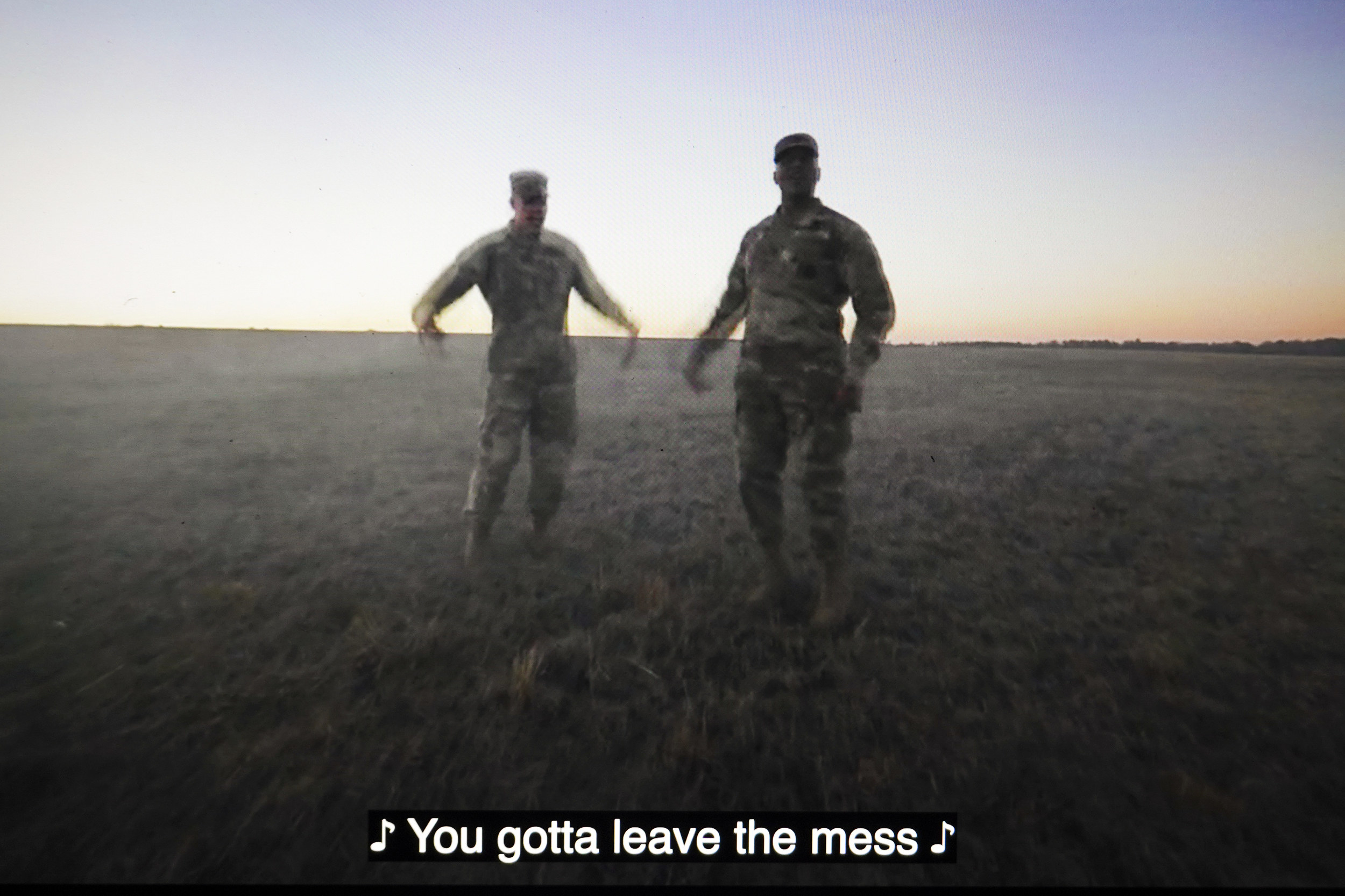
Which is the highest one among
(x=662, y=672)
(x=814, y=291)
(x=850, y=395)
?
(x=814, y=291)

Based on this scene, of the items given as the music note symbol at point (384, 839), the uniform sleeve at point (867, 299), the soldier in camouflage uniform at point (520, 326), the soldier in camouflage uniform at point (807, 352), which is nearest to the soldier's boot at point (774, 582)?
the soldier in camouflage uniform at point (807, 352)

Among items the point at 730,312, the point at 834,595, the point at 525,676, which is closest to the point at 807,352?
the point at 730,312

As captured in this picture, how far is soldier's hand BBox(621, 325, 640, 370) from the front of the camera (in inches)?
169

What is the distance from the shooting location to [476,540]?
416 centimetres

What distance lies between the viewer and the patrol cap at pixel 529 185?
389 centimetres

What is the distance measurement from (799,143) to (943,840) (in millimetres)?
3159

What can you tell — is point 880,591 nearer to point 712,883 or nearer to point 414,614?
Result: point 712,883

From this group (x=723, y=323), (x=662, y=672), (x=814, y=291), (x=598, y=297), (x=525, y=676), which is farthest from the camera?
(x=598, y=297)

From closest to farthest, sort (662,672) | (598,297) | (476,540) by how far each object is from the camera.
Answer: (662,672) → (476,540) → (598,297)

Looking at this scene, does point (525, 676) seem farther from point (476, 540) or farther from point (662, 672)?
point (476, 540)

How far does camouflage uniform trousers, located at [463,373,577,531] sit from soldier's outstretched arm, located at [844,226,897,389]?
6.56 feet

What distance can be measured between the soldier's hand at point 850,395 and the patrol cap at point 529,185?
2305 mm

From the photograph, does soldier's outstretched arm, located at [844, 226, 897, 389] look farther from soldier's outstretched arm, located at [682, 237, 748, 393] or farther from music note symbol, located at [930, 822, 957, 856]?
music note symbol, located at [930, 822, 957, 856]
